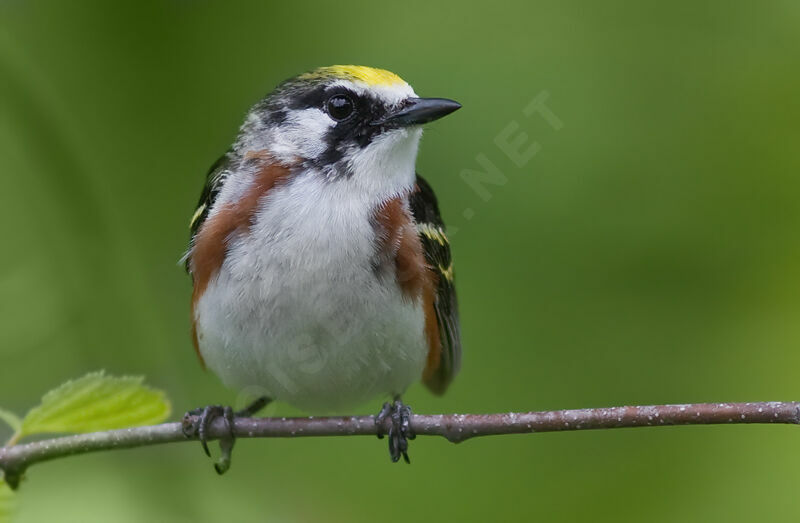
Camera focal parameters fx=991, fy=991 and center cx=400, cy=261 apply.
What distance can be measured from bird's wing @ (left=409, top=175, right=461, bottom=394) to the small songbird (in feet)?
0.08

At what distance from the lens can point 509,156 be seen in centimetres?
538

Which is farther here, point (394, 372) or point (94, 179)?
point (94, 179)

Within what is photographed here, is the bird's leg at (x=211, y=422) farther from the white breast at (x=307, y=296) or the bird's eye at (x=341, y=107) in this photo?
the bird's eye at (x=341, y=107)

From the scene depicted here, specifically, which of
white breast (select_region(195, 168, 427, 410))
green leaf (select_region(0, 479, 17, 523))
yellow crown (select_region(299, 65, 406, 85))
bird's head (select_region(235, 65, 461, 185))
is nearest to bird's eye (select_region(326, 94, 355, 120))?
bird's head (select_region(235, 65, 461, 185))

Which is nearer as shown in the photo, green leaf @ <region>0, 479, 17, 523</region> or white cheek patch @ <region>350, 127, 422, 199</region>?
green leaf @ <region>0, 479, 17, 523</region>

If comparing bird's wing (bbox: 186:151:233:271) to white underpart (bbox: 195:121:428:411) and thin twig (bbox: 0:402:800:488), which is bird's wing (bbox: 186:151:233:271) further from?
thin twig (bbox: 0:402:800:488)

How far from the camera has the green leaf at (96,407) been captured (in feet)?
11.2

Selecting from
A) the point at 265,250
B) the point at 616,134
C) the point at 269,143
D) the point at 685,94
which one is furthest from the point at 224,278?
the point at 685,94

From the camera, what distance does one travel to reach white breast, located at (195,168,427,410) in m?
4.59

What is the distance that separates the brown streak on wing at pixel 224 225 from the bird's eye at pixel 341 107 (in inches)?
15.2

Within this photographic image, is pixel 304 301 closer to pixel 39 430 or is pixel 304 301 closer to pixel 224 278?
pixel 224 278

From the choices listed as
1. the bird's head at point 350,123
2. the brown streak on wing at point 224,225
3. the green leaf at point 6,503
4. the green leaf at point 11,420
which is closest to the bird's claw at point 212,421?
the brown streak on wing at point 224,225

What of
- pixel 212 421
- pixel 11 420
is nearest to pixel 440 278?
pixel 212 421

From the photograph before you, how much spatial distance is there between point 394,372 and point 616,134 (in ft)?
6.02
